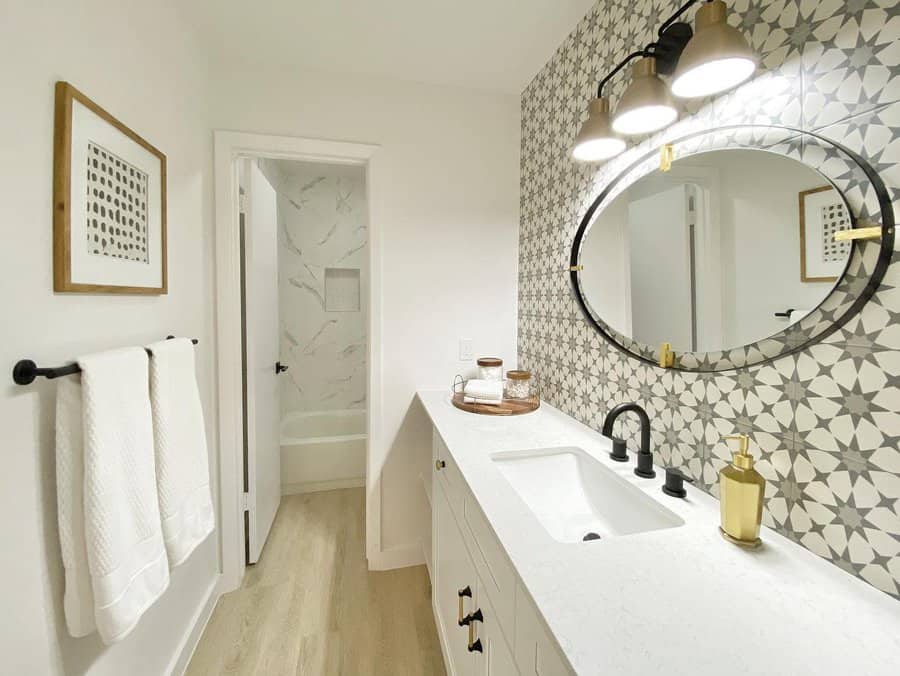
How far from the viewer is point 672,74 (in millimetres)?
973

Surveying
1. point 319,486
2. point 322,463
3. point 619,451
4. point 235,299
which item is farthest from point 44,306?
point 319,486

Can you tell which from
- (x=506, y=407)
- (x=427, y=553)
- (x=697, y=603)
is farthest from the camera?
(x=427, y=553)

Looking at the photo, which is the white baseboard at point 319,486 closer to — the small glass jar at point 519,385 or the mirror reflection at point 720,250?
the small glass jar at point 519,385

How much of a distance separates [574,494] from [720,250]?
0.79 m

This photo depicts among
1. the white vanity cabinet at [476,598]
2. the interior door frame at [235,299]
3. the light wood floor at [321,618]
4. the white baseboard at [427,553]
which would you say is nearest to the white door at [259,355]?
the interior door frame at [235,299]

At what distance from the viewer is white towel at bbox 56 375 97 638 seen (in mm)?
781

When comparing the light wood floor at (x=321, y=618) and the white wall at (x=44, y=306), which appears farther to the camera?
the light wood floor at (x=321, y=618)

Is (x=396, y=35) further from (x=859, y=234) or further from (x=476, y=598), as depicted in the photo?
(x=476, y=598)

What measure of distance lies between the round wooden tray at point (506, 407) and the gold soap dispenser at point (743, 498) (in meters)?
0.85

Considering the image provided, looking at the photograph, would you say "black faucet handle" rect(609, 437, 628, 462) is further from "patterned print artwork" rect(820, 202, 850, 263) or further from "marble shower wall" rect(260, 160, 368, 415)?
"marble shower wall" rect(260, 160, 368, 415)

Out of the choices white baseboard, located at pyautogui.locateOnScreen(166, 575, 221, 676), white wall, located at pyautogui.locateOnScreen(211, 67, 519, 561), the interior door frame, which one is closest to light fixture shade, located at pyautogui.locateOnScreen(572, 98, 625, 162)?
white wall, located at pyautogui.locateOnScreen(211, 67, 519, 561)

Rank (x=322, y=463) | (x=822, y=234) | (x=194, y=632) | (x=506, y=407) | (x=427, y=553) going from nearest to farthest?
1. (x=822, y=234)
2. (x=194, y=632)
3. (x=506, y=407)
4. (x=427, y=553)
5. (x=322, y=463)

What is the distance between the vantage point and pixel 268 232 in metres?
2.19

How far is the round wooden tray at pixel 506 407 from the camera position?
5.02 ft
